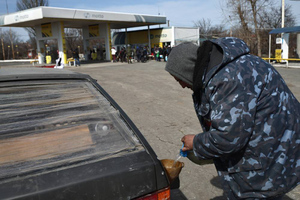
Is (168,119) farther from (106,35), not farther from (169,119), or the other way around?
(106,35)

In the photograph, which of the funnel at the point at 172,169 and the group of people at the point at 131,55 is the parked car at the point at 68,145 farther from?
the group of people at the point at 131,55

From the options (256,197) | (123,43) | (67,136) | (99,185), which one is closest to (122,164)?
(99,185)

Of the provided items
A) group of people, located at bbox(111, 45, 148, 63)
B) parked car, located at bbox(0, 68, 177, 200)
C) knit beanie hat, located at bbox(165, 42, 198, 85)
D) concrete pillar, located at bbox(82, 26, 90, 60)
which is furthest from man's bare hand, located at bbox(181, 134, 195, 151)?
concrete pillar, located at bbox(82, 26, 90, 60)

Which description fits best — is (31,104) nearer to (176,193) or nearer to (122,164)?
(122,164)

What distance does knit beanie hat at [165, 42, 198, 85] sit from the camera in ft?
4.99

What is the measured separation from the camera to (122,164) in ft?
4.61

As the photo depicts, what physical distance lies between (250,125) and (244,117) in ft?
0.20

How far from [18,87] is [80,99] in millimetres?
492

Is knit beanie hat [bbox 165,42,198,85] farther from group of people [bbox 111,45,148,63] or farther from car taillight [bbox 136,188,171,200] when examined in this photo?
group of people [bbox 111,45,148,63]

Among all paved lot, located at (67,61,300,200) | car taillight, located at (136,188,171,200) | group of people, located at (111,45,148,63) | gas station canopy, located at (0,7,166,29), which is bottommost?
paved lot, located at (67,61,300,200)

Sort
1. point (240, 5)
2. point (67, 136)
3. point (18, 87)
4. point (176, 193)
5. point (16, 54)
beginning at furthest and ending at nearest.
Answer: point (16, 54)
point (240, 5)
point (176, 193)
point (18, 87)
point (67, 136)

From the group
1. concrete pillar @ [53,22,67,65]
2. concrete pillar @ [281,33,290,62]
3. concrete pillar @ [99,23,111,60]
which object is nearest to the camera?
concrete pillar @ [281,33,290,62]

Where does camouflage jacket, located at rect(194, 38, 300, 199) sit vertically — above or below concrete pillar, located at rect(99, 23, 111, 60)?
below

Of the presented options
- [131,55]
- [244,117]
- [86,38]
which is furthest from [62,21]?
[244,117]
